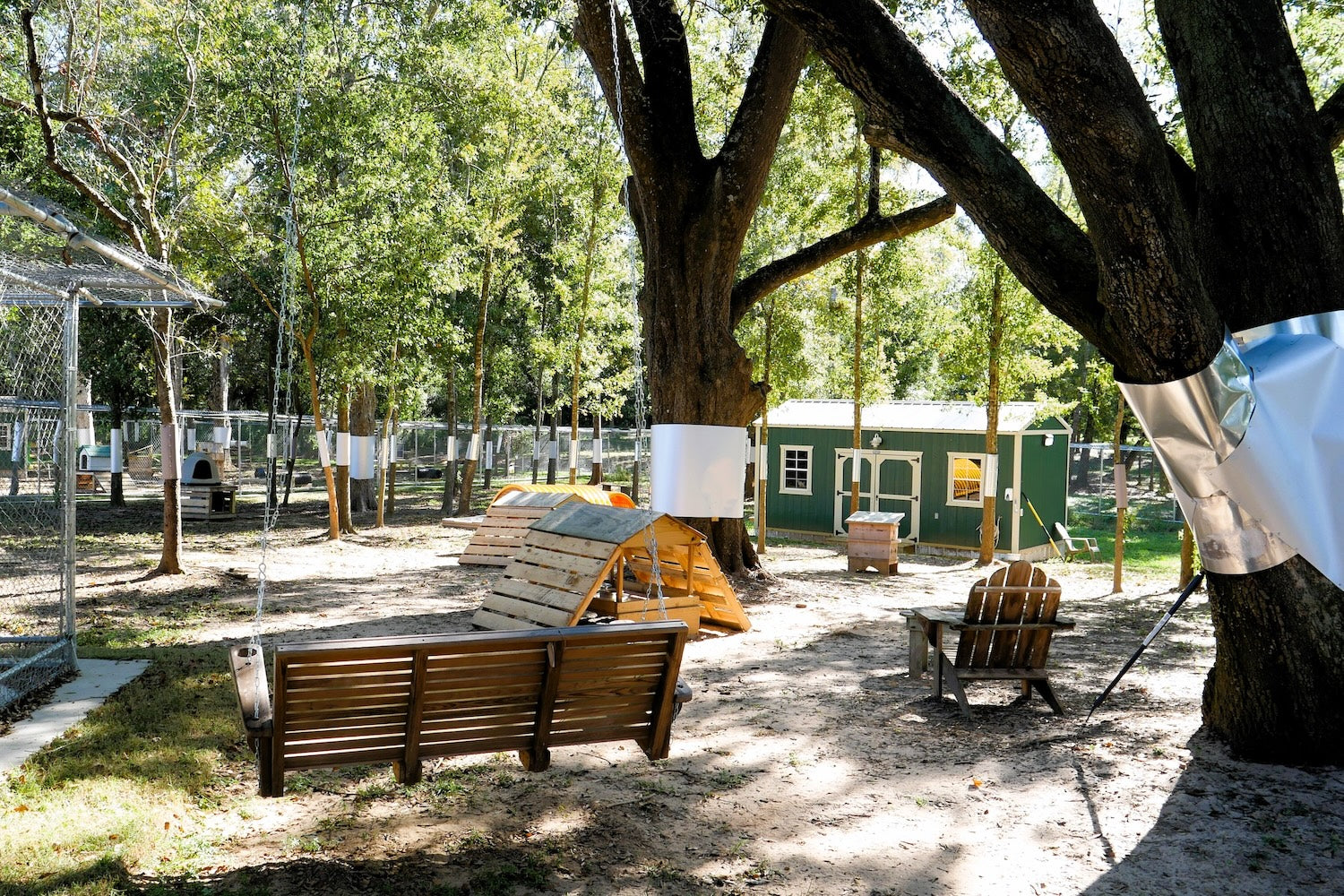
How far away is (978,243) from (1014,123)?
243 centimetres

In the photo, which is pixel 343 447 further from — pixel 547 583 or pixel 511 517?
pixel 547 583

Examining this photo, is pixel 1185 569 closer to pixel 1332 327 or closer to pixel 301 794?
pixel 1332 327

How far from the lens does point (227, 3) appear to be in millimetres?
12828

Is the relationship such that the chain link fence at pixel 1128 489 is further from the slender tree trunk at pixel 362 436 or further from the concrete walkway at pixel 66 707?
the concrete walkway at pixel 66 707

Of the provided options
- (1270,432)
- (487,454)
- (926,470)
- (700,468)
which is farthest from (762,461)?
(1270,432)

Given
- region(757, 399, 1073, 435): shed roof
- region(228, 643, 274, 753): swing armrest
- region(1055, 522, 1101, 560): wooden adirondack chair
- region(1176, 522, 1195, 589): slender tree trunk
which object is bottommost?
region(1055, 522, 1101, 560): wooden adirondack chair

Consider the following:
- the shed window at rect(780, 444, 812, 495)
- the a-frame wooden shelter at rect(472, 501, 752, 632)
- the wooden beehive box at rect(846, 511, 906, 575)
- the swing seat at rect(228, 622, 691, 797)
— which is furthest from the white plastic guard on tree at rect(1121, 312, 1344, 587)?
the shed window at rect(780, 444, 812, 495)

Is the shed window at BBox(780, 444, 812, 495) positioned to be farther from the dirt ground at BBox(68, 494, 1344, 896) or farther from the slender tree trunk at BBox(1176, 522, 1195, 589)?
the dirt ground at BBox(68, 494, 1344, 896)

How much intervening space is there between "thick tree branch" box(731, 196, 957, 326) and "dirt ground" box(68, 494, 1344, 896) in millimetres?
5218

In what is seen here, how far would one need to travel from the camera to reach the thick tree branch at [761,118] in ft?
35.9

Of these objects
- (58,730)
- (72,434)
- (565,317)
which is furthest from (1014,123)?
(58,730)

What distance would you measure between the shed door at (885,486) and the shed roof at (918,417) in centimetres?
67

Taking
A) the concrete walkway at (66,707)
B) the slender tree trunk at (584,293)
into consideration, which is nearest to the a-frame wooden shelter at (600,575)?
the concrete walkway at (66,707)

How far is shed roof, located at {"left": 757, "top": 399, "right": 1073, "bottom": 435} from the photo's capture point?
67.5 ft
